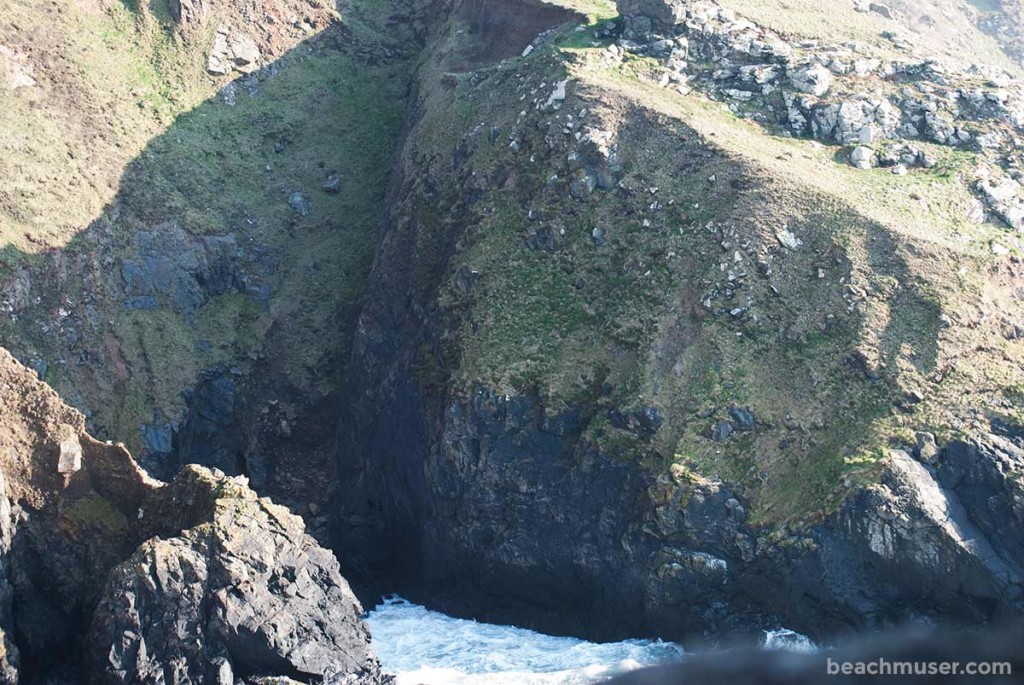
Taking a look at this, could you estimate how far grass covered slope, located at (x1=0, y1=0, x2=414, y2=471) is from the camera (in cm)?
4994

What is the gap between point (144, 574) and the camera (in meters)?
36.4

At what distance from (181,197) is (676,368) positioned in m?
25.2

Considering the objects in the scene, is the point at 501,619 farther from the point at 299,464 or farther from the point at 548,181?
the point at 548,181

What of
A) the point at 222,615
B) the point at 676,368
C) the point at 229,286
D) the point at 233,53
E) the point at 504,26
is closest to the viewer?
the point at 222,615

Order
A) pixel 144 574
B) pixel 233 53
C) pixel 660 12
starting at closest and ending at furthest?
pixel 144 574 < pixel 660 12 < pixel 233 53

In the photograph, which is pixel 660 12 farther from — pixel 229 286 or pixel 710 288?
pixel 229 286

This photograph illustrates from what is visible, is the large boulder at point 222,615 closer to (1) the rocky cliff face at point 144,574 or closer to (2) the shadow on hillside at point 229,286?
(1) the rocky cliff face at point 144,574

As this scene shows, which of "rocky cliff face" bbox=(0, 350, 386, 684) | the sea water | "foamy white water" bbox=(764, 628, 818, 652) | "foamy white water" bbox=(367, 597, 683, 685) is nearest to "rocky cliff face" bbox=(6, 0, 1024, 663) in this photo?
"rocky cliff face" bbox=(0, 350, 386, 684)

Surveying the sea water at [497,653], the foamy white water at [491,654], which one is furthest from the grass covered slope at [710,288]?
the foamy white water at [491,654]

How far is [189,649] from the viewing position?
119ft

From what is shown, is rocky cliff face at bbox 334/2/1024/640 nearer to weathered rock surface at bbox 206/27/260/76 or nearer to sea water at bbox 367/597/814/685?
sea water at bbox 367/597/814/685

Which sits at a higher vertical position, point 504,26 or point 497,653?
point 504,26

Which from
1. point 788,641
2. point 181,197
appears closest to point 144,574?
point 788,641

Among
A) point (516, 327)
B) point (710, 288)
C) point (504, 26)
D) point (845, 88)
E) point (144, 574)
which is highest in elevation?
point (504, 26)
